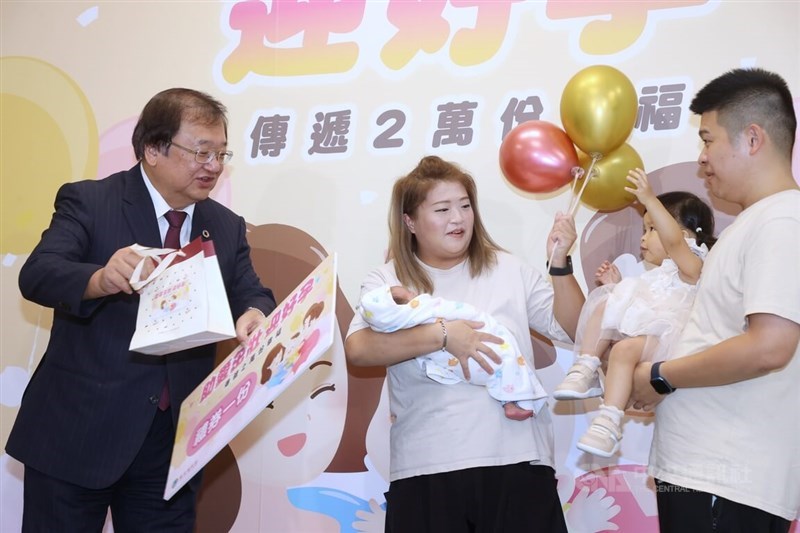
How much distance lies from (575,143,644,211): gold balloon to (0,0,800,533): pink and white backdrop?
0.33 meters

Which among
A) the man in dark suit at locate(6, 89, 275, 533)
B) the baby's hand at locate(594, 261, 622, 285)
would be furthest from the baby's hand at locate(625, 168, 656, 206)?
the man in dark suit at locate(6, 89, 275, 533)

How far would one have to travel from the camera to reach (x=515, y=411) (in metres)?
2.17

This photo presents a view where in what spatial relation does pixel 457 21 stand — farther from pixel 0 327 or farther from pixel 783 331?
pixel 0 327

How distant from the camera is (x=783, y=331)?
5.69ft

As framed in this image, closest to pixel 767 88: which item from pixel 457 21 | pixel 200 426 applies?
pixel 457 21

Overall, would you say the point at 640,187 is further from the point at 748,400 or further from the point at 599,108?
the point at 748,400

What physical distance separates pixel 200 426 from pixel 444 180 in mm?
997

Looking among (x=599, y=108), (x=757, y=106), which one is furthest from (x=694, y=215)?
(x=757, y=106)

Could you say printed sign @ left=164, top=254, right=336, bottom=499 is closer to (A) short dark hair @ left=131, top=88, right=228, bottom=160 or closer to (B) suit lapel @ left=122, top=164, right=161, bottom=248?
(B) suit lapel @ left=122, top=164, right=161, bottom=248

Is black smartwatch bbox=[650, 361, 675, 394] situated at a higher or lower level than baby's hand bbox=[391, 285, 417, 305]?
lower

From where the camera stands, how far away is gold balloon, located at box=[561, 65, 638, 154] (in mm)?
2414

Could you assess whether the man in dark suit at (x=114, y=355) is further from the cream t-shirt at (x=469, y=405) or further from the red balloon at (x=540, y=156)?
the red balloon at (x=540, y=156)

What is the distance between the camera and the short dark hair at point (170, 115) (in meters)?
2.38

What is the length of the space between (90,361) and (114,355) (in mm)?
67
